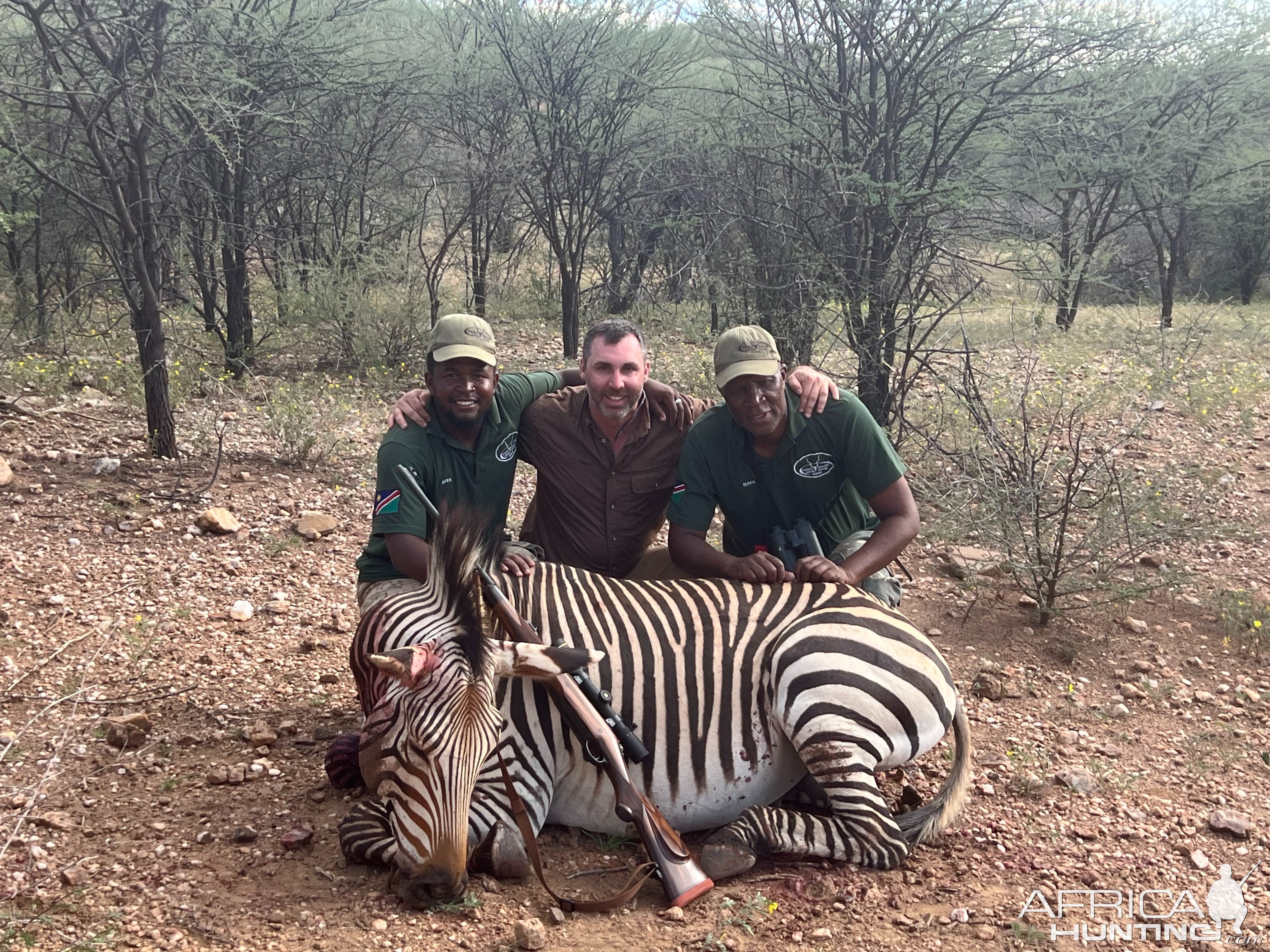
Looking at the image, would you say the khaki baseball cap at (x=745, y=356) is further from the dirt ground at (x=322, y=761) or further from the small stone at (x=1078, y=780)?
the small stone at (x=1078, y=780)

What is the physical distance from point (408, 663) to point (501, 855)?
0.84 meters

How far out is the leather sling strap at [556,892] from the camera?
9.16 ft

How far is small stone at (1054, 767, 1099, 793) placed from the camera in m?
3.63

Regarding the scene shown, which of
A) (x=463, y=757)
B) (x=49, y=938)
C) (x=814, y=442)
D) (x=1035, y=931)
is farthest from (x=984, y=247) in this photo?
(x=49, y=938)

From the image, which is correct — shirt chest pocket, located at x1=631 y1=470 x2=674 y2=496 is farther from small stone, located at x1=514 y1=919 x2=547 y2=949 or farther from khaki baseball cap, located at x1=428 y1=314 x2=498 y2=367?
small stone, located at x1=514 y1=919 x2=547 y2=949

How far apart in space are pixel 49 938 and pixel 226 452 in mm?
4990

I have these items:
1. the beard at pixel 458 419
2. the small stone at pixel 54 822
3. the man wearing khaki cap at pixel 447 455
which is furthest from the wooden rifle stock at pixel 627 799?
the small stone at pixel 54 822

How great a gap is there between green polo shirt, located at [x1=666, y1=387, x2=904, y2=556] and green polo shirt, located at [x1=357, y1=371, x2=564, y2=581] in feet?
2.59

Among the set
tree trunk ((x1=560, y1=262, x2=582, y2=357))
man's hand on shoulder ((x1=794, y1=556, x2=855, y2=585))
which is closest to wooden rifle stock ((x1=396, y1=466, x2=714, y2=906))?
man's hand on shoulder ((x1=794, y1=556, x2=855, y2=585))

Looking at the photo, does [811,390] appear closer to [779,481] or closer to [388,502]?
[779,481]

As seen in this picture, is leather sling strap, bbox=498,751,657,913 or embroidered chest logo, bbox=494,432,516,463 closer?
leather sling strap, bbox=498,751,657,913

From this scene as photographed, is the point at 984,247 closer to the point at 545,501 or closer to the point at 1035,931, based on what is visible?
the point at 545,501

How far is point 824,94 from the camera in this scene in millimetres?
7723

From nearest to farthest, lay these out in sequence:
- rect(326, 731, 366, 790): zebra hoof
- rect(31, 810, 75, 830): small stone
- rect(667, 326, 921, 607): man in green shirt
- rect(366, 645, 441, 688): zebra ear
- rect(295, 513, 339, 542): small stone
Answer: rect(366, 645, 441, 688): zebra ear, rect(31, 810, 75, 830): small stone, rect(326, 731, 366, 790): zebra hoof, rect(667, 326, 921, 607): man in green shirt, rect(295, 513, 339, 542): small stone
